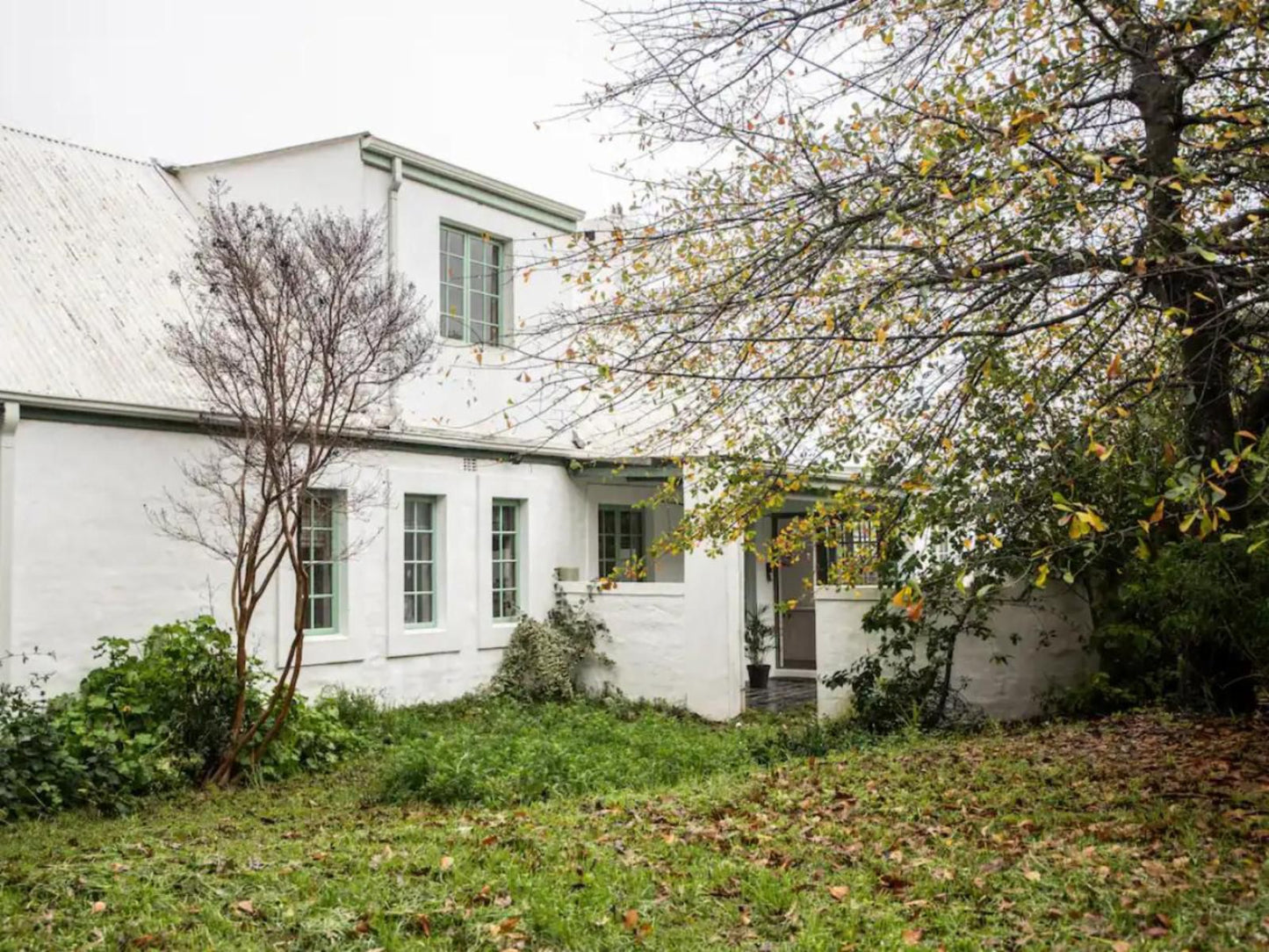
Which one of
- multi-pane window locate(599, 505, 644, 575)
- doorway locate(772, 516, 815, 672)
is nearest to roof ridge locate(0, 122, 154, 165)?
multi-pane window locate(599, 505, 644, 575)

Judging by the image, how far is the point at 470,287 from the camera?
14789 millimetres

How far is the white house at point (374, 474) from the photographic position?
10.3 meters

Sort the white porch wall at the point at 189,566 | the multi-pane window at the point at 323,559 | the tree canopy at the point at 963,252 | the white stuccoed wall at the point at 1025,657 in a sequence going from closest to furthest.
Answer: the tree canopy at the point at 963,252
the white porch wall at the point at 189,566
the white stuccoed wall at the point at 1025,657
the multi-pane window at the point at 323,559

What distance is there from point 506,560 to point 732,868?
9633 millimetres

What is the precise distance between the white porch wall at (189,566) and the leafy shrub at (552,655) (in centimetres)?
24

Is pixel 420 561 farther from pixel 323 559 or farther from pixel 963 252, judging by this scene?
pixel 963 252

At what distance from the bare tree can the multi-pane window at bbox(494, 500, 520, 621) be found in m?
4.06

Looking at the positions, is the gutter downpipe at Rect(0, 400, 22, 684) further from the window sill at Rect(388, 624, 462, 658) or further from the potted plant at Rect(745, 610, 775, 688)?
the potted plant at Rect(745, 610, 775, 688)

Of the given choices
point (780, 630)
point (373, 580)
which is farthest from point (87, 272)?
point (780, 630)

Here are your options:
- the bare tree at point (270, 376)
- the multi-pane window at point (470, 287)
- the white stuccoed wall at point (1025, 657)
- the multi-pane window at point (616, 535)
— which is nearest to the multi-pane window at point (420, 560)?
the multi-pane window at point (470, 287)

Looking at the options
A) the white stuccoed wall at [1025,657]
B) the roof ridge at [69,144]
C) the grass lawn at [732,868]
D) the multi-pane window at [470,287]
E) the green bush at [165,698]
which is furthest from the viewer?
the multi-pane window at [470,287]

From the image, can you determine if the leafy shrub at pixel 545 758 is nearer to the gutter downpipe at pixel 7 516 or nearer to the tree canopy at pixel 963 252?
the tree canopy at pixel 963 252

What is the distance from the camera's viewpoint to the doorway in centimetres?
1884

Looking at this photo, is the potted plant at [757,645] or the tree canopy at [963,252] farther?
the potted plant at [757,645]
